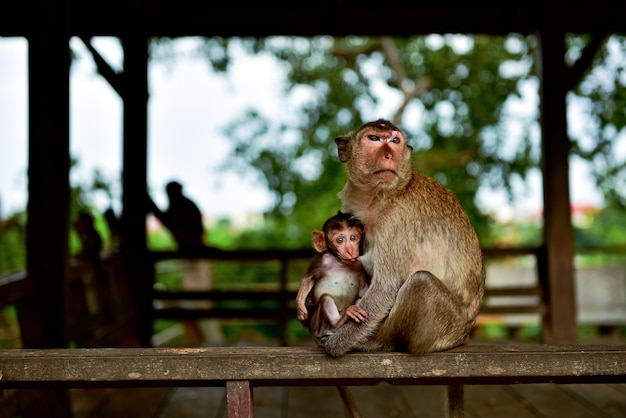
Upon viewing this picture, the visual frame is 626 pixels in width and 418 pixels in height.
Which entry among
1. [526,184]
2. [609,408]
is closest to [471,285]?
[609,408]

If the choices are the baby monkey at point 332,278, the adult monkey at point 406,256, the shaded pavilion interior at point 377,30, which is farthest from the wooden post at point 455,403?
the shaded pavilion interior at point 377,30

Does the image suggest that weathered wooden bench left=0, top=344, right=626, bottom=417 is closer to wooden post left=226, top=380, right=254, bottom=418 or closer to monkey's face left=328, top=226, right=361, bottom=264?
→ wooden post left=226, top=380, right=254, bottom=418

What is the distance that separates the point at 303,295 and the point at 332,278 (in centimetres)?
19

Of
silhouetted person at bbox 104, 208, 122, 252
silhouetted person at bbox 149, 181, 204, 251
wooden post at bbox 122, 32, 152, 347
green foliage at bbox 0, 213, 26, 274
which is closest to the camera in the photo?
silhouetted person at bbox 104, 208, 122, 252

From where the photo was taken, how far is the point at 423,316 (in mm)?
2359

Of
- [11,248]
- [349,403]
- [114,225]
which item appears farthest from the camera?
[11,248]

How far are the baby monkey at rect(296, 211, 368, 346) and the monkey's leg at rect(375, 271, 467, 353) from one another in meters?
0.31

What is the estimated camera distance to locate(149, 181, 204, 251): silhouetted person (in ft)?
18.7

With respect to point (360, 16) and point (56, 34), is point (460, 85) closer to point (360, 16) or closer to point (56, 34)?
point (360, 16)

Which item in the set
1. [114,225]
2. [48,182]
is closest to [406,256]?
[48,182]

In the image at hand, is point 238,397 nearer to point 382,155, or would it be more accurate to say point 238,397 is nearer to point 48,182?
point 382,155

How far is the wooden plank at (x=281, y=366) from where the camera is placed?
2.18m

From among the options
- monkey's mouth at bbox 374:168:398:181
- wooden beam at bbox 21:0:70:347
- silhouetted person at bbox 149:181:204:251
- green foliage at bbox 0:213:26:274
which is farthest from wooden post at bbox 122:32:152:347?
monkey's mouth at bbox 374:168:398:181

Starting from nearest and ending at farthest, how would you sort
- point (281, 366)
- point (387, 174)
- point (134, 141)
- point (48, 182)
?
point (281, 366)
point (387, 174)
point (48, 182)
point (134, 141)
